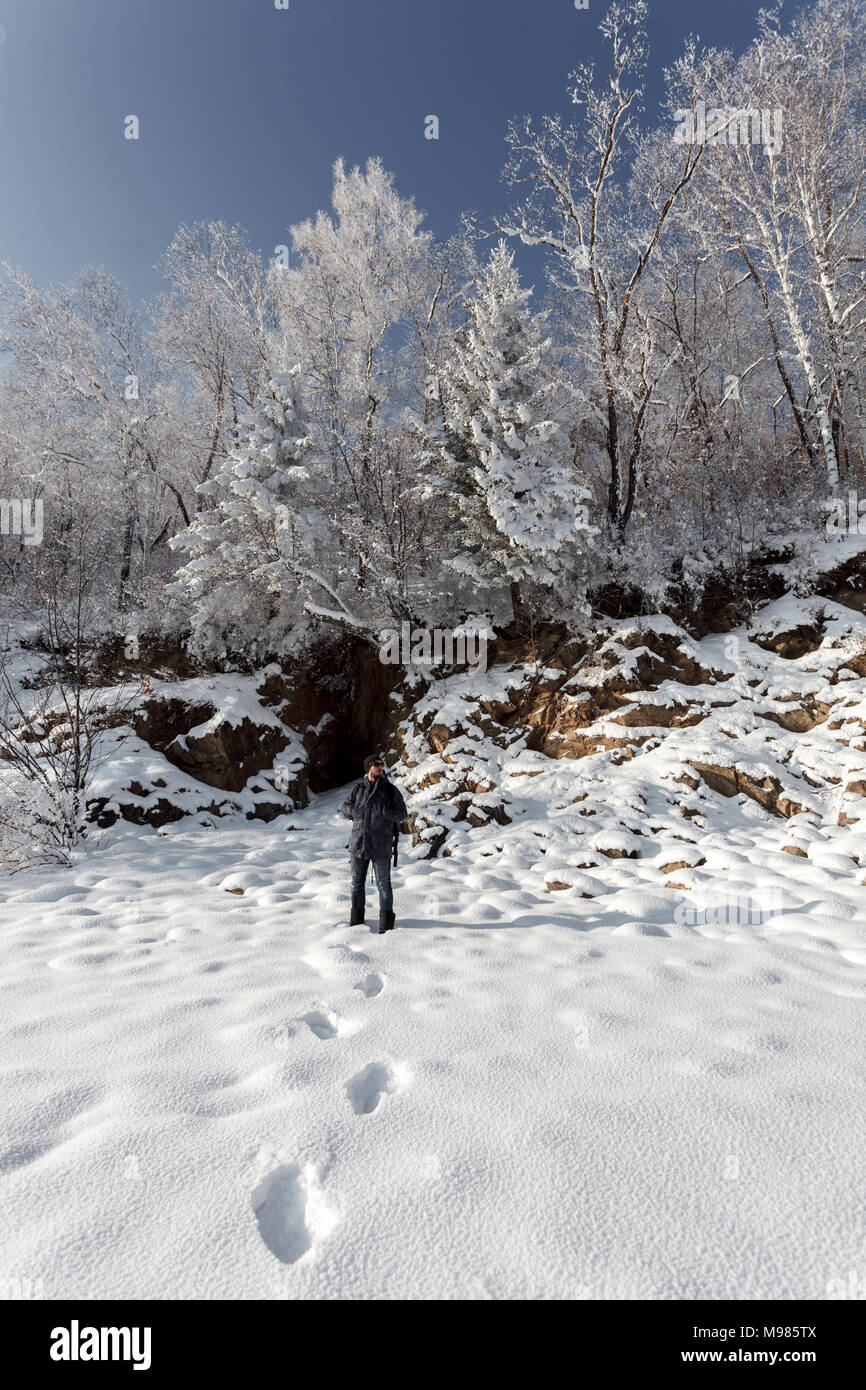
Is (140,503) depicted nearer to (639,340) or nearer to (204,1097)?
(639,340)

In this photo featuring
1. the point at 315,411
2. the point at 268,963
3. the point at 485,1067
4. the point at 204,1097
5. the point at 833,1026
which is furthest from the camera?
the point at 315,411

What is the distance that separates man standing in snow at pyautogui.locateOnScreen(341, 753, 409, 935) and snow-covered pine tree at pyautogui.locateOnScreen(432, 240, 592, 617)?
6.73m

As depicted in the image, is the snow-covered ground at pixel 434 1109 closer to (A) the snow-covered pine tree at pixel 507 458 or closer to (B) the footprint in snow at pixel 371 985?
(B) the footprint in snow at pixel 371 985

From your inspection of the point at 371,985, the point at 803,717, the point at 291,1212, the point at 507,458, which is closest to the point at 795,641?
the point at 803,717

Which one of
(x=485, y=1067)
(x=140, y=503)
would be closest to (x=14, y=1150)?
(x=485, y=1067)

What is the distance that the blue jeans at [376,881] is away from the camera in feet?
17.1

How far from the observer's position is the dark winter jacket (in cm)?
545

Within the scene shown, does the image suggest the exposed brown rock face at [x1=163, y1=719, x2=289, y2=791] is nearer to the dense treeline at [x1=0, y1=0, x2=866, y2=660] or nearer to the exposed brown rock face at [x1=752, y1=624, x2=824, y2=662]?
the dense treeline at [x1=0, y1=0, x2=866, y2=660]

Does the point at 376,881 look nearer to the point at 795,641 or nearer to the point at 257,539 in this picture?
the point at 257,539

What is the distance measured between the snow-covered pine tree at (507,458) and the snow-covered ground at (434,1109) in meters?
7.74

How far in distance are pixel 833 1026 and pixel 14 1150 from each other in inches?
156

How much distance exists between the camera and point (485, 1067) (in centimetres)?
268

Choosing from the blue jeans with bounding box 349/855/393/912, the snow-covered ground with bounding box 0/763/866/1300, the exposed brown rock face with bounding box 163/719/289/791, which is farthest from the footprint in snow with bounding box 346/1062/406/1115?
the exposed brown rock face with bounding box 163/719/289/791

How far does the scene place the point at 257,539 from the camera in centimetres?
1209
